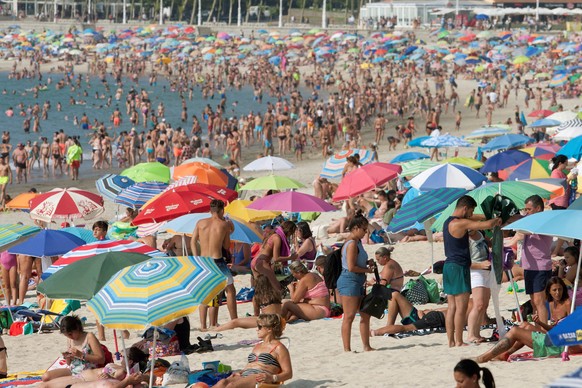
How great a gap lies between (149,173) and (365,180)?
13.4 ft

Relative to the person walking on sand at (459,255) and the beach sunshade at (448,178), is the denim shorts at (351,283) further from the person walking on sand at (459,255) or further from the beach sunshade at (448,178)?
the beach sunshade at (448,178)

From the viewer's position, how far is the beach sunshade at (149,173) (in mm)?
16547

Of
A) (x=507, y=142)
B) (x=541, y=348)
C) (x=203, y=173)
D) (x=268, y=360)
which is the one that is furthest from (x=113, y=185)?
(x=541, y=348)

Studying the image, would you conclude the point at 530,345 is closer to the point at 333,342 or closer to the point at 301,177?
the point at 333,342

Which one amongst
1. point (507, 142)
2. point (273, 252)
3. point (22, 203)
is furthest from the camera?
point (507, 142)

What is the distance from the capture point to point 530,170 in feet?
46.8

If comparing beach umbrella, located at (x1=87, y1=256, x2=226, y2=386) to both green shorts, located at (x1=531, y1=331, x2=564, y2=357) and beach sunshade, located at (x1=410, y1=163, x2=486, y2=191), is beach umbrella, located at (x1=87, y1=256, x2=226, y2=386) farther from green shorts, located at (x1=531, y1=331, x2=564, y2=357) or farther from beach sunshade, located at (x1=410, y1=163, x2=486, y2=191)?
beach sunshade, located at (x1=410, y1=163, x2=486, y2=191)

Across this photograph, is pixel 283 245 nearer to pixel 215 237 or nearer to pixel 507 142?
pixel 215 237

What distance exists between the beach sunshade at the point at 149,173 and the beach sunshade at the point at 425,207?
21.5ft

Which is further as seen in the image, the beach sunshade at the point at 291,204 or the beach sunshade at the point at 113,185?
the beach sunshade at the point at 113,185

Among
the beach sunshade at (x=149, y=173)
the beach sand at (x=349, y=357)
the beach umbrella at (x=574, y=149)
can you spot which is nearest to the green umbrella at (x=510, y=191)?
the beach sand at (x=349, y=357)

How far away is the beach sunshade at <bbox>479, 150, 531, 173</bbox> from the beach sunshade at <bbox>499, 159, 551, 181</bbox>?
85 cm

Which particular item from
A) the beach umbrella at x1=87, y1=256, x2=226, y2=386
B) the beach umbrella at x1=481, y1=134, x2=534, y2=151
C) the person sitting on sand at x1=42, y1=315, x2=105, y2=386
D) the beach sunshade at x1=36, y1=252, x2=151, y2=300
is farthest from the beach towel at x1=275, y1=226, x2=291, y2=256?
the beach umbrella at x1=481, y1=134, x2=534, y2=151

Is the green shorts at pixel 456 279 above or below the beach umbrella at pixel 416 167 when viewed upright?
above
